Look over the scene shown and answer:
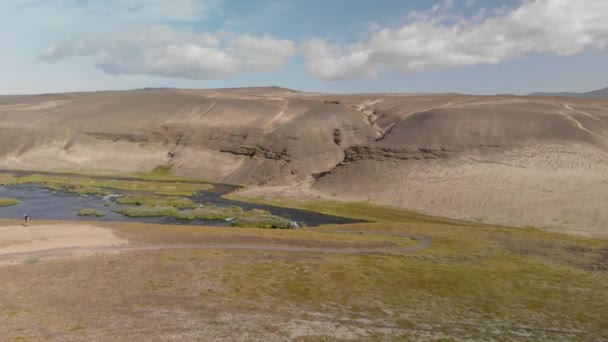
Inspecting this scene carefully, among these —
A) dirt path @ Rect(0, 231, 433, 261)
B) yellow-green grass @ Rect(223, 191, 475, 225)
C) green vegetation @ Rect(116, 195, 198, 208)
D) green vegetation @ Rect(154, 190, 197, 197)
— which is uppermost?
dirt path @ Rect(0, 231, 433, 261)

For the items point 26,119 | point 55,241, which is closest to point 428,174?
point 55,241

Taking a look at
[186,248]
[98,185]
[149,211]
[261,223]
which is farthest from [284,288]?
[98,185]

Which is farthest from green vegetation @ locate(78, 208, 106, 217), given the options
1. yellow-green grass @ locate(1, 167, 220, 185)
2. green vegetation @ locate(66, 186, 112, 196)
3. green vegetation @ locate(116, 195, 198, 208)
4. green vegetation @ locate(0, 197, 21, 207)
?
yellow-green grass @ locate(1, 167, 220, 185)

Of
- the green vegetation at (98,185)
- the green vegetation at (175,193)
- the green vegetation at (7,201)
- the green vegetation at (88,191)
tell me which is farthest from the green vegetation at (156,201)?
the green vegetation at (7,201)

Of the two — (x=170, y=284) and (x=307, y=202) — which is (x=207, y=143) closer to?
(x=307, y=202)

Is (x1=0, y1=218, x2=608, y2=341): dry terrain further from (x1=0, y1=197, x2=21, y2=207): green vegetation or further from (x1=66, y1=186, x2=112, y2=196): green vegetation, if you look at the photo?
(x1=66, y1=186, x2=112, y2=196): green vegetation
